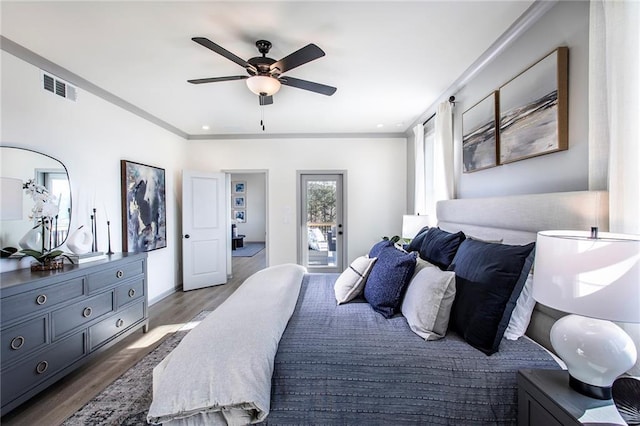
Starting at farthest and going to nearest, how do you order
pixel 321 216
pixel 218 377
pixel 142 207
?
1. pixel 321 216
2. pixel 142 207
3. pixel 218 377

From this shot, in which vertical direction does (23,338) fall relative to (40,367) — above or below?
above

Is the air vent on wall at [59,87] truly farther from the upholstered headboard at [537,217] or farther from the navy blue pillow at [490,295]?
the upholstered headboard at [537,217]

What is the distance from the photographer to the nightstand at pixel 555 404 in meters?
0.92

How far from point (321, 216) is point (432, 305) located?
3.69m

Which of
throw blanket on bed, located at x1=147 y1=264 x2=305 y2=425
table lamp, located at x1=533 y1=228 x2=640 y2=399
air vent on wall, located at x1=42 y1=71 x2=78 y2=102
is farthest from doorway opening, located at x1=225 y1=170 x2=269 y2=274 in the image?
table lamp, located at x1=533 y1=228 x2=640 y2=399

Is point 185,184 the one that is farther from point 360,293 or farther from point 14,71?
point 360,293

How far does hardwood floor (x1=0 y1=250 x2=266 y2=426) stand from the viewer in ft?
6.01

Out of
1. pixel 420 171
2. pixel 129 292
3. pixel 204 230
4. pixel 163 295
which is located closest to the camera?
pixel 129 292

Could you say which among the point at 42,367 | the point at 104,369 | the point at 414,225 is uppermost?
the point at 414,225

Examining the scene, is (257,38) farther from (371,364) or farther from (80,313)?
(80,313)

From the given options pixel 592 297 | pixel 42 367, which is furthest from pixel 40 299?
pixel 592 297

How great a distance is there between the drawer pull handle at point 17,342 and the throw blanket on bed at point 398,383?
1734 mm

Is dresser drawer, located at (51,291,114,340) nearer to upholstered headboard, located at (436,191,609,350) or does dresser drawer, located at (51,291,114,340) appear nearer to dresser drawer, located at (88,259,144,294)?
dresser drawer, located at (88,259,144,294)

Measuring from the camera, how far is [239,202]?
10133mm
